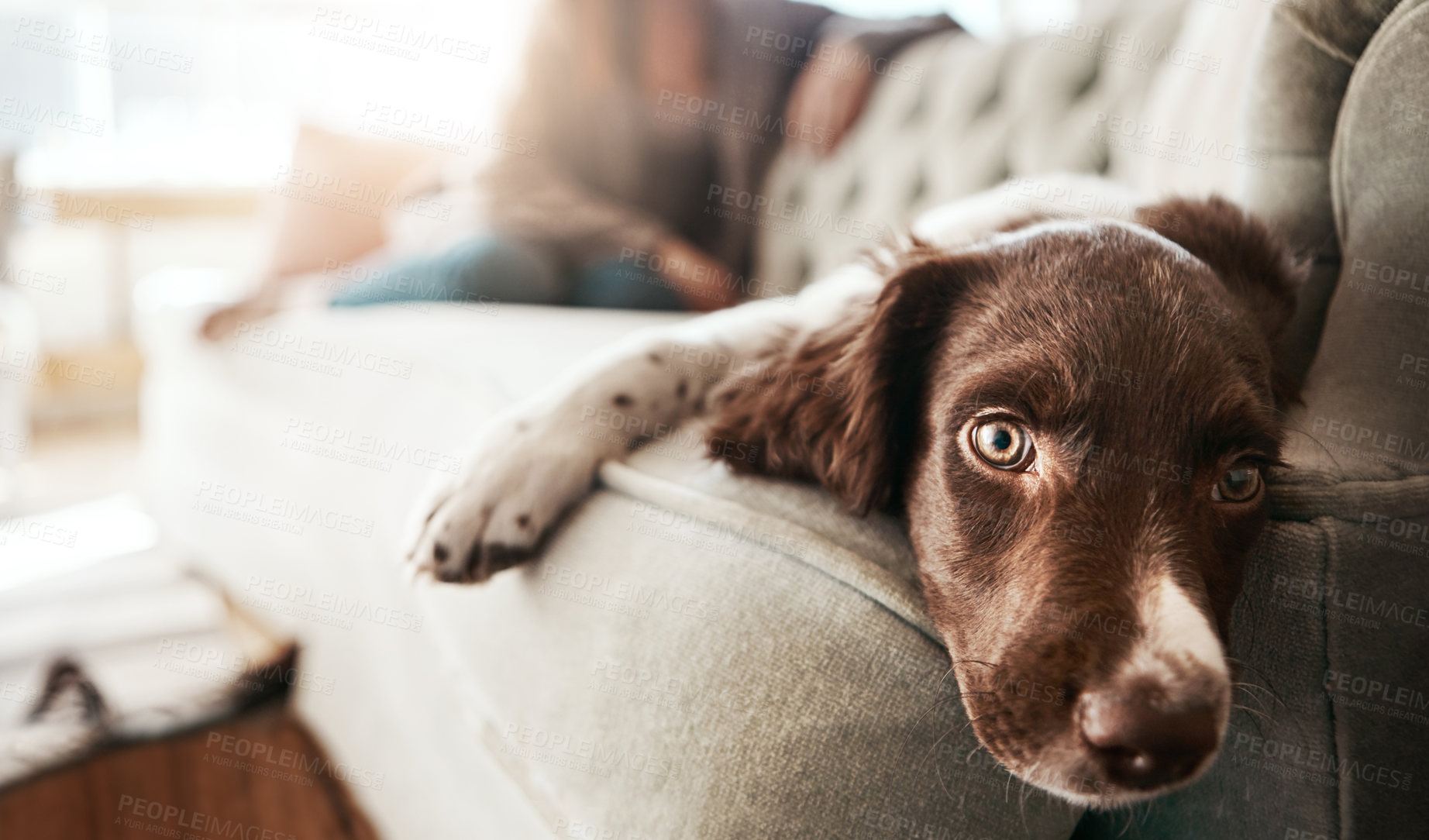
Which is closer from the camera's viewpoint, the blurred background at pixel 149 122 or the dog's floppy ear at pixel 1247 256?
the dog's floppy ear at pixel 1247 256

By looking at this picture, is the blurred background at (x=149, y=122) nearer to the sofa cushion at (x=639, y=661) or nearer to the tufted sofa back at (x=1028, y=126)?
the tufted sofa back at (x=1028, y=126)

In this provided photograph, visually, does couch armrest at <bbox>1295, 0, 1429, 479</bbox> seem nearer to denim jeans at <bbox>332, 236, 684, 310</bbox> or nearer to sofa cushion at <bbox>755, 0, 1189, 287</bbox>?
sofa cushion at <bbox>755, 0, 1189, 287</bbox>

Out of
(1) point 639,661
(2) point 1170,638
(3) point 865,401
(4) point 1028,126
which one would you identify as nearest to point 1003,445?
(3) point 865,401

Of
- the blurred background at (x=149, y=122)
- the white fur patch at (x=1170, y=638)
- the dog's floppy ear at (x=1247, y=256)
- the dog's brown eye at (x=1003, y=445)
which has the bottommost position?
the blurred background at (x=149, y=122)

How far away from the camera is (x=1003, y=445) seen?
107 centimetres

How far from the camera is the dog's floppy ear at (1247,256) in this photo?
48.9 inches

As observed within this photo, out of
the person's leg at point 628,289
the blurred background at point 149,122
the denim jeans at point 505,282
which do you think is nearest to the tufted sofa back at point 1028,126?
the person's leg at point 628,289

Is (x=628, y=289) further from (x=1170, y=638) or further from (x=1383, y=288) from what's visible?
(x=1170, y=638)

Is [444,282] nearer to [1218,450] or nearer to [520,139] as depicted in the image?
[520,139]

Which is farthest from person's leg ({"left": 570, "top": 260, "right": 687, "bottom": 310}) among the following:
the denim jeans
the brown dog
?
the brown dog

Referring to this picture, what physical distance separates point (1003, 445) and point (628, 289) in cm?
225

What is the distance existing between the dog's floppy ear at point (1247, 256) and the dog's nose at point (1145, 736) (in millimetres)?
649

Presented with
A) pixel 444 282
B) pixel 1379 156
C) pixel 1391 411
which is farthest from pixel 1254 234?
pixel 444 282

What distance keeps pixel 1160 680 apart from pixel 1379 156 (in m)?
0.85
